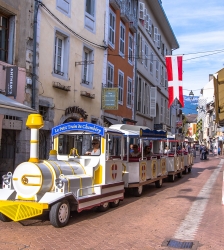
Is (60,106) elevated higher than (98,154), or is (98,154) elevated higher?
(60,106)

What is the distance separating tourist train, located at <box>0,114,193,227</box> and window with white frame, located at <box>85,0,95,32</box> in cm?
673

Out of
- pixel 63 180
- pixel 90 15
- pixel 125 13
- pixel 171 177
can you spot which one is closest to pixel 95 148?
pixel 63 180

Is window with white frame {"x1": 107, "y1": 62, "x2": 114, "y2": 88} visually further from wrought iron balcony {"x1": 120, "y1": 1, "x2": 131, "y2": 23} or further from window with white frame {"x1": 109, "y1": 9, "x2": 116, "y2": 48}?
wrought iron balcony {"x1": 120, "y1": 1, "x2": 131, "y2": 23}

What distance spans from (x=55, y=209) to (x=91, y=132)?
2.59 m

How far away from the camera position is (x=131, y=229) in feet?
23.7

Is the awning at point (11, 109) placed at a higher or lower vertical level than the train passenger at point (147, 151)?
higher

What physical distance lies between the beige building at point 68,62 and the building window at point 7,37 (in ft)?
3.75

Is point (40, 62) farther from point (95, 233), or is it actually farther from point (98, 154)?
point (95, 233)

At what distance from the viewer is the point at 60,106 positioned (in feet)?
48.5

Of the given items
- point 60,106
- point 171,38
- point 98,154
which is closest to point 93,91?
point 60,106

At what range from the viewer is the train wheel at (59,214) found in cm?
703

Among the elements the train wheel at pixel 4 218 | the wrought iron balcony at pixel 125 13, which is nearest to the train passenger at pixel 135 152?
the train wheel at pixel 4 218

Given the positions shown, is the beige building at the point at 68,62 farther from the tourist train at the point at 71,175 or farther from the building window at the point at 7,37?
the tourist train at the point at 71,175

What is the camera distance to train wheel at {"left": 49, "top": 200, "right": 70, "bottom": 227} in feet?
23.1
